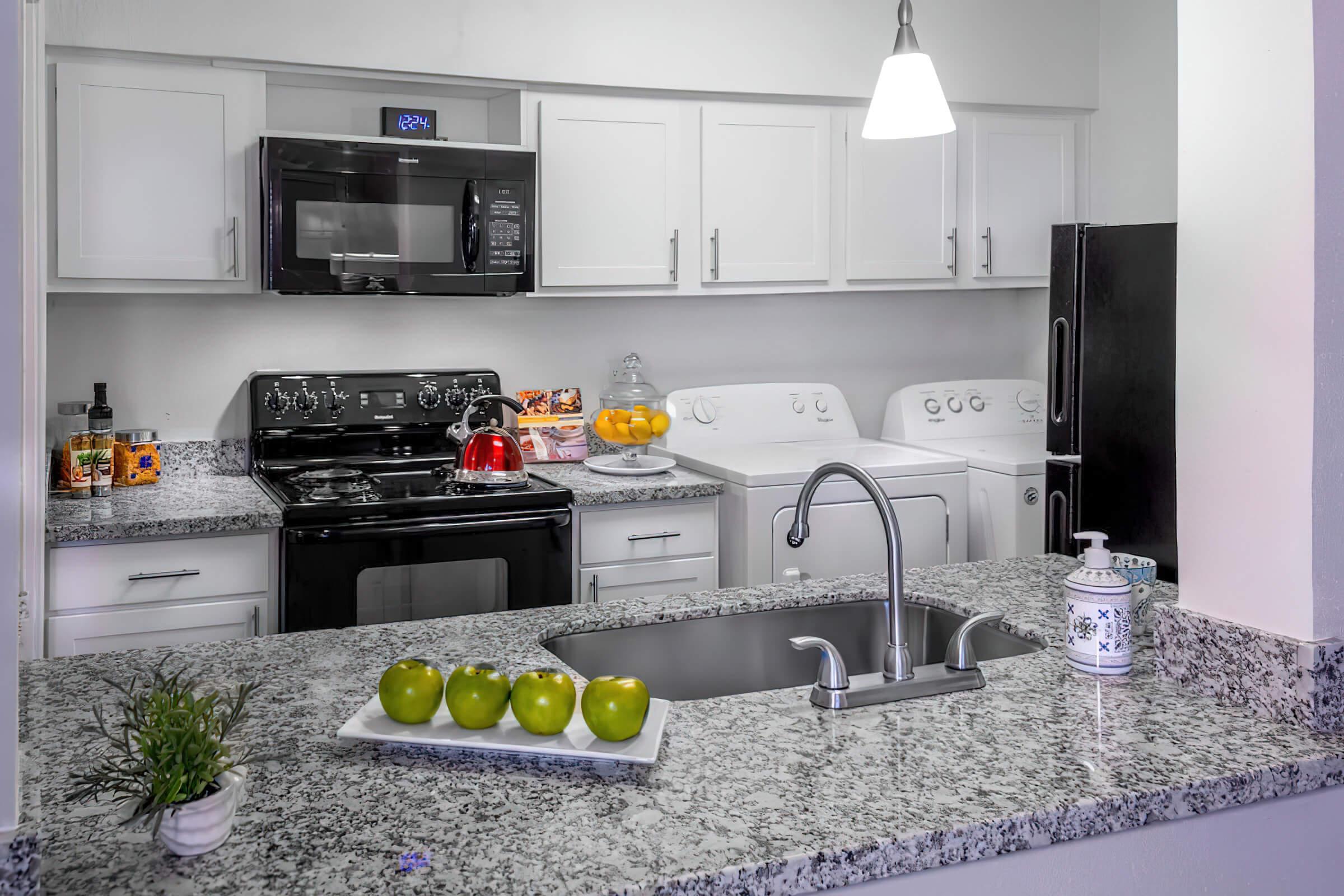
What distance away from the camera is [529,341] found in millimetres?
3717

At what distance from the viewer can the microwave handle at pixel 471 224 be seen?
320 cm

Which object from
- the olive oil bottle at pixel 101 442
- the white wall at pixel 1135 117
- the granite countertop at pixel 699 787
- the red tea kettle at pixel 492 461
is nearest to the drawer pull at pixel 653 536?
the red tea kettle at pixel 492 461

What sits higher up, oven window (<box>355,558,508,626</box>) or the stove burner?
the stove burner

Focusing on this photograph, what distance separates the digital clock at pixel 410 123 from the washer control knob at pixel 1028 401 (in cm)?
234

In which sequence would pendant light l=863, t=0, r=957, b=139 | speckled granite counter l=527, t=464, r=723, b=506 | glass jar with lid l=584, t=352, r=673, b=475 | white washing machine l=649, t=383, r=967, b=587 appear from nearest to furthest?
1. pendant light l=863, t=0, r=957, b=139
2. speckled granite counter l=527, t=464, r=723, b=506
3. white washing machine l=649, t=383, r=967, b=587
4. glass jar with lid l=584, t=352, r=673, b=475

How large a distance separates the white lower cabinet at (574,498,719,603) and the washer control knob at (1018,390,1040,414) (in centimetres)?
157

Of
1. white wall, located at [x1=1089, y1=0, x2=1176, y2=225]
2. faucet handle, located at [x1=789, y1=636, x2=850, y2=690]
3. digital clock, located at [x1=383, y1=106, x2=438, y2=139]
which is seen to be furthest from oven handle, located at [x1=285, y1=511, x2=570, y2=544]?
white wall, located at [x1=1089, y1=0, x2=1176, y2=225]

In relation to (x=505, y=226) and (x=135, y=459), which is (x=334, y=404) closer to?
(x=135, y=459)

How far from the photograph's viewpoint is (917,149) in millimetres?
3777

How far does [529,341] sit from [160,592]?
1.41 metres

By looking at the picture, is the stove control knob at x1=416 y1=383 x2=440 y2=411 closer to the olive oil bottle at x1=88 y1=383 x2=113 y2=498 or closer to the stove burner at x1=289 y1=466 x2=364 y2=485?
the stove burner at x1=289 y1=466 x2=364 y2=485

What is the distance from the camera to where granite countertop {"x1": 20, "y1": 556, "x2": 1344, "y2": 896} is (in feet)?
3.27

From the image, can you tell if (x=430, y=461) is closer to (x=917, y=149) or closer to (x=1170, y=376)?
(x=917, y=149)

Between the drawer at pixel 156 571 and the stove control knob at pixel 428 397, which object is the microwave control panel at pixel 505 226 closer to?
the stove control knob at pixel 428 397
